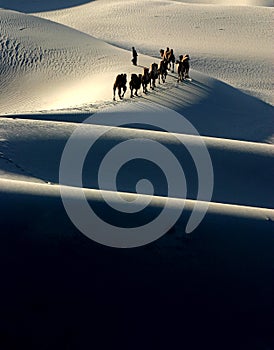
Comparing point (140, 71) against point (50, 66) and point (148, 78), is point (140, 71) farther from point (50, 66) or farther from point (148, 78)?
point (50, 66)

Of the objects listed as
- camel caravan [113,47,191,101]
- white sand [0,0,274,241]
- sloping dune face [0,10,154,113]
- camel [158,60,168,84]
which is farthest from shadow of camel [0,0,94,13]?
camel [158,60,168,84]

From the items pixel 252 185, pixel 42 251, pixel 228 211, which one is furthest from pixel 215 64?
pixel 42 251

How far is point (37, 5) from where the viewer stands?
4825 cm

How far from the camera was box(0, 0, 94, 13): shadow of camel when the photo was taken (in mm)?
46438

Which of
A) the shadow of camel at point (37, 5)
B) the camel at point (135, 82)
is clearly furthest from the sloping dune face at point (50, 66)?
the shadow of camel at point (37, 5)

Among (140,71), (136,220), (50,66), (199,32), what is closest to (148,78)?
(140,71)

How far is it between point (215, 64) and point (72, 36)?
24.2ft

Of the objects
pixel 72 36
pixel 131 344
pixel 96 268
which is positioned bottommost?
pixel 131 344

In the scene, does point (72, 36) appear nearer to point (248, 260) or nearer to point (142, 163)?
point (142, 163)

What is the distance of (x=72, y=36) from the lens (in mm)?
27422

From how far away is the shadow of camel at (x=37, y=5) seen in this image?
152 feet

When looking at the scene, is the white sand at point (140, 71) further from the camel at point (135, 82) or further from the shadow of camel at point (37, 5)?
the shadow of camel at point (37, 5)

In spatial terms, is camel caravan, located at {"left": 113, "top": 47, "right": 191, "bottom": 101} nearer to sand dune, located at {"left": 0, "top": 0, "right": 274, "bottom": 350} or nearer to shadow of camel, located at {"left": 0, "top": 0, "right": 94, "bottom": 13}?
sand dune, located at {"left": 0, "top": 0, "right": 274, "bottom": 350}

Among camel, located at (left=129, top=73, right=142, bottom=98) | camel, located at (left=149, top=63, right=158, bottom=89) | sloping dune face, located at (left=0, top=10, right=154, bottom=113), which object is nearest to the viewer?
camel, located at (left=129, top=73, right=142, bottom=98)
